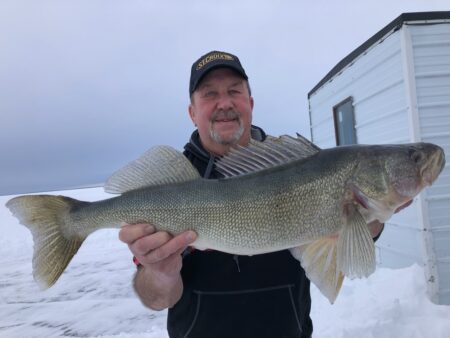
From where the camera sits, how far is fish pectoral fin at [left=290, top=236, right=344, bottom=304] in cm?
191

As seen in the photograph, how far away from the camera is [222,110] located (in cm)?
261

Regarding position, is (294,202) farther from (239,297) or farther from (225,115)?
(225,115)

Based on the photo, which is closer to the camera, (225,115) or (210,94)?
(225,115)

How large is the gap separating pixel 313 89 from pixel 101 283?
609 cm

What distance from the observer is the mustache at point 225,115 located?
2.60m

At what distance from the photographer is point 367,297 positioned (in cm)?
436

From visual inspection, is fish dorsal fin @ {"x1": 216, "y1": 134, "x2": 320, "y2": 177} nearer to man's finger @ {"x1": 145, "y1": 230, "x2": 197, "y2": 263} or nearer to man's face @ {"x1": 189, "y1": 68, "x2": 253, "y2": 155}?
man's finger @ {"x1": 145, "y1": 230, "x2": 197, "y2": 263}

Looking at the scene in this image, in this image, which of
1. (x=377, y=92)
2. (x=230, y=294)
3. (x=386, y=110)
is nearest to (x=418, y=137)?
(x=386, y=110)

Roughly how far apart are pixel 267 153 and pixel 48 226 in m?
1.39

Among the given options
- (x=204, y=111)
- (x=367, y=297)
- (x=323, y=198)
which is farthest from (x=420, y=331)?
(x=204, y=111)

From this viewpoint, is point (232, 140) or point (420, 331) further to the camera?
point (420, 331)

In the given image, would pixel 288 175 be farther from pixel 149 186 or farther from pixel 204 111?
pixel 204 111

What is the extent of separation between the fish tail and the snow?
2201 millimetres

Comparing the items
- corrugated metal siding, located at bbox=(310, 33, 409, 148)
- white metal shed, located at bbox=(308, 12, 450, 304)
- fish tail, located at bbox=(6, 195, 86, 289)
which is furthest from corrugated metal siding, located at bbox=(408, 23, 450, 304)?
fish tail, located at bbox=(6, 195, 86, 289)
